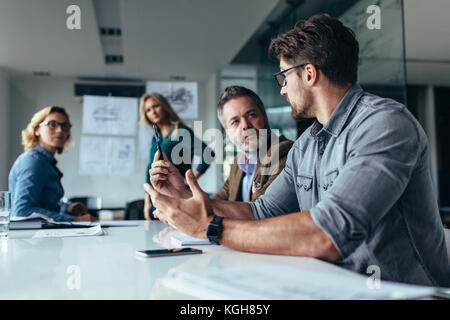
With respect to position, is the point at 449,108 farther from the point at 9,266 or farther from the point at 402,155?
the point at 9,266

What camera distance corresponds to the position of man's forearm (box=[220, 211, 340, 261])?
879 millimetres

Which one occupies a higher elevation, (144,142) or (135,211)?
(144,142)

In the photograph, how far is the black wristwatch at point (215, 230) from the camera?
98cm

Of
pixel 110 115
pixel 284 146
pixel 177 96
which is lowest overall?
pixel 284 146

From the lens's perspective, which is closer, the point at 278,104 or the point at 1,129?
the point at 278,104

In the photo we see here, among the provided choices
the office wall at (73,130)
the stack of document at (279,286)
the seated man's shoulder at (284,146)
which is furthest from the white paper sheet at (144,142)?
the stack of document at (279,286)

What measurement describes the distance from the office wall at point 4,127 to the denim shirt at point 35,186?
397cm

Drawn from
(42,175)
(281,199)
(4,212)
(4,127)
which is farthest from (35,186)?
(4,127)

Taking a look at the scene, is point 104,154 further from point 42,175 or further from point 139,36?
point 42,175

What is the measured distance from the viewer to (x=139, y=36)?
4578 mm

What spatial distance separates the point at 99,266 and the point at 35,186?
1.80 metres
